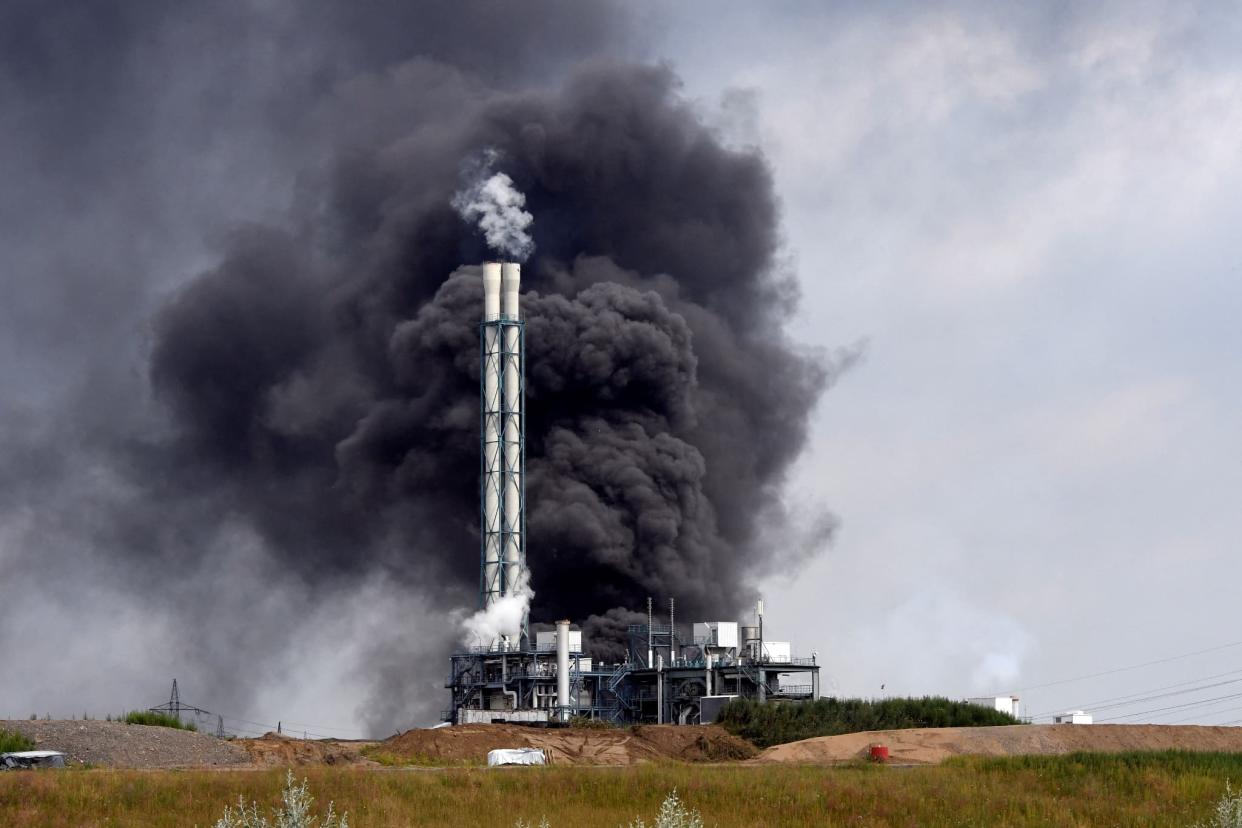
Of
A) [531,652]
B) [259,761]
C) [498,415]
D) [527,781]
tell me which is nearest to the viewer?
[527,781]

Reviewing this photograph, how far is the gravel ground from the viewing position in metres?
59.3

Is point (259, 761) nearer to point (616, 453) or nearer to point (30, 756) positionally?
point (30, 756)

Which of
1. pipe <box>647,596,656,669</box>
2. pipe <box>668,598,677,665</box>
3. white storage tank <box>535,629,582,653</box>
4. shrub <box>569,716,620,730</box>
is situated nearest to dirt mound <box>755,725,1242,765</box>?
shrub <box>569,716,620,730</box>

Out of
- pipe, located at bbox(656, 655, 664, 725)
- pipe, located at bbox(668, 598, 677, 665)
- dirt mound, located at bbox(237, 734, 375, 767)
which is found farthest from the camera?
pipe, located at bbox(668, 598, 677, 665)

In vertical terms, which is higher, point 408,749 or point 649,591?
point 649,591

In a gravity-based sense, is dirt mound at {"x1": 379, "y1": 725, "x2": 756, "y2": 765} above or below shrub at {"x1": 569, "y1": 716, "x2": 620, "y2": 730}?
below

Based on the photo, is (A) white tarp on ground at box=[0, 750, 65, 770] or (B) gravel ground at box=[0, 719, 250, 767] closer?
(A) white tarp on ground at box=[0, 750, 65, 770]

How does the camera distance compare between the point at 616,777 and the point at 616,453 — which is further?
the point at 616,453

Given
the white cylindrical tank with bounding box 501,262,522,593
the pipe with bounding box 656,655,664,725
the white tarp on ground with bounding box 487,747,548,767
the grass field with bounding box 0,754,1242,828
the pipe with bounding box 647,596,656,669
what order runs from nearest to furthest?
the grass field with bounding box 0,754,1242,828 → the white tarp on ground with bounding box 487,747,548,767 → the pipe with bounding box 656,655,664,725 → the pipe with bounding box 647,596,656,669 → the white cylindrical tank with bounding box 501,262,522,593

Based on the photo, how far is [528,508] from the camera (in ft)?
361

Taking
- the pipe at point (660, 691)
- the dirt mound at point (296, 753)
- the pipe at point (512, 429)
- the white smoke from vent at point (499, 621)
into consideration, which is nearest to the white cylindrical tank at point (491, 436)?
the pipe at point (512, 429)

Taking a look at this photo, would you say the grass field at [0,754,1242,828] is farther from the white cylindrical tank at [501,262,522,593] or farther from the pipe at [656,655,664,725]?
the white cylindrical tank at [501,262,522,593]

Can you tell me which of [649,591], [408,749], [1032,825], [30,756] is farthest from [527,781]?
[649,591]

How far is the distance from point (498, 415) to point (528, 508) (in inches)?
287
